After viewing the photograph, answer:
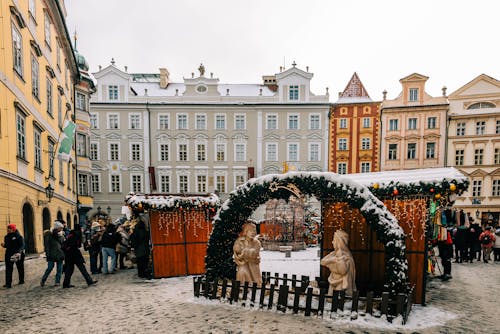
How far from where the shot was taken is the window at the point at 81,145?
2314 cm

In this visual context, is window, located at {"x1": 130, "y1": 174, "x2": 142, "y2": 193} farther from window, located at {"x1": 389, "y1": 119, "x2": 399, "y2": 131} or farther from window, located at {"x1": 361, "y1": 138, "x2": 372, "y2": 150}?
window, located at {"x1": 389, "y1": 119, "x2": 399, "y2": 131}

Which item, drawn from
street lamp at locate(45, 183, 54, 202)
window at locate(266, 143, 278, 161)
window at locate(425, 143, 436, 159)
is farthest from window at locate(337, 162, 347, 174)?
street lamp at locate(45, 183, 54, 202)

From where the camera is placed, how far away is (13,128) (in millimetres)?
11070

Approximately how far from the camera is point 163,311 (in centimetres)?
613

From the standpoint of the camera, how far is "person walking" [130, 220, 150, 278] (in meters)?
8.88

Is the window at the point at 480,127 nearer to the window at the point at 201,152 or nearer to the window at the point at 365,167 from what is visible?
the window at the point at 365,167

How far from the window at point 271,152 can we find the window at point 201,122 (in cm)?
631

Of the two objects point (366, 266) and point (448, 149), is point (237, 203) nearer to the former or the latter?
point (366, 266)

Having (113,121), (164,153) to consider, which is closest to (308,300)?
(164,153)

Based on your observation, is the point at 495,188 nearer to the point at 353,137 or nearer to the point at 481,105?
the point at 481,105

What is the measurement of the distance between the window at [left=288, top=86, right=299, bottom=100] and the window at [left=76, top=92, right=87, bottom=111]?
57.4 ft

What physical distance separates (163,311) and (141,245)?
3200 mm

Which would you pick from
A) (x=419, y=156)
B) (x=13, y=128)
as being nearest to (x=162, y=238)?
(x=13, y=128)

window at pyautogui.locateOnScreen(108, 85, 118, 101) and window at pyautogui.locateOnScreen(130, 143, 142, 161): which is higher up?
window at pyautogui.locateOnScreen(108, 85, 118, 101)
